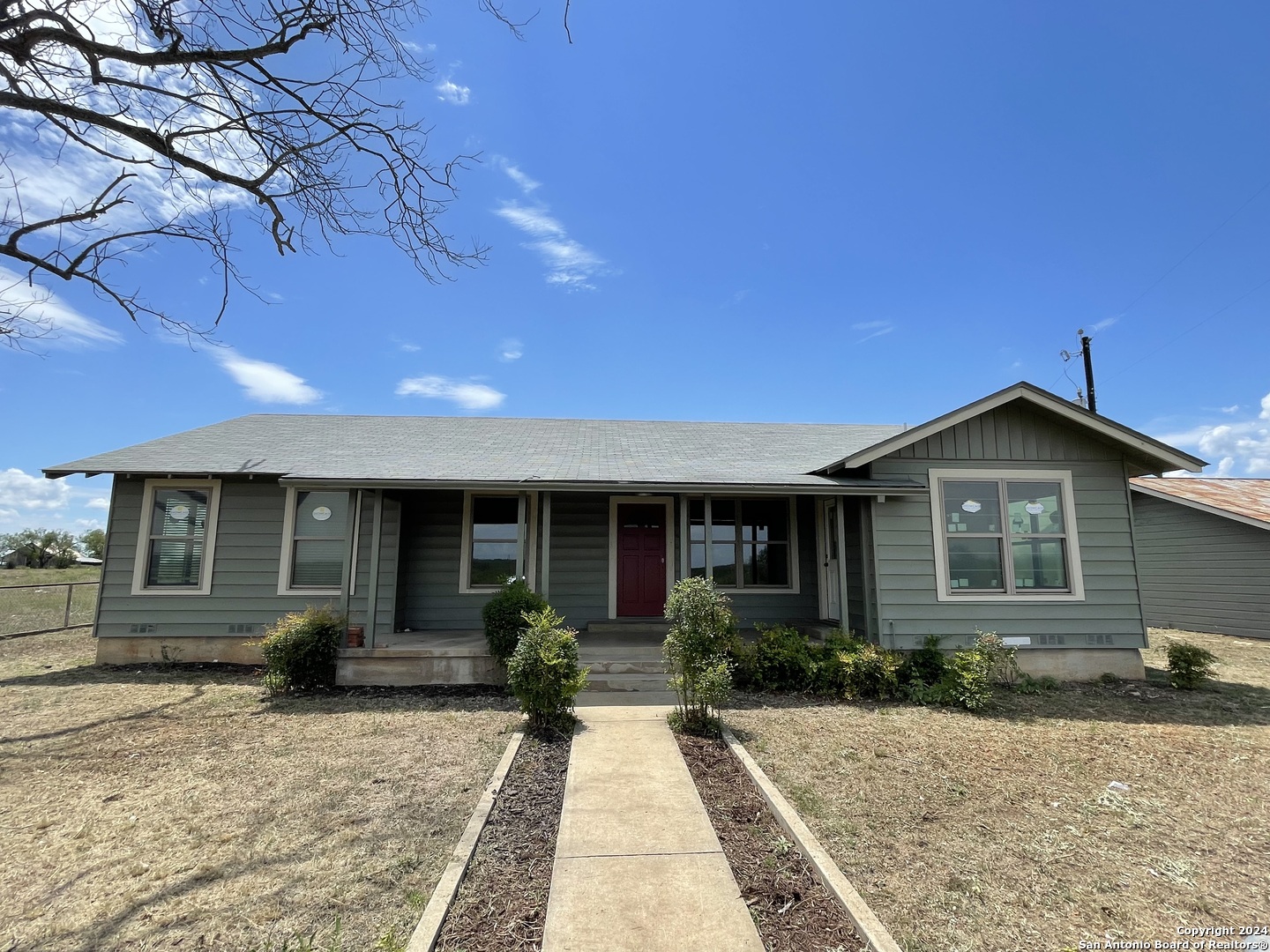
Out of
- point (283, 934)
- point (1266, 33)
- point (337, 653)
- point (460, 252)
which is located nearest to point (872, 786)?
point (283, 934)

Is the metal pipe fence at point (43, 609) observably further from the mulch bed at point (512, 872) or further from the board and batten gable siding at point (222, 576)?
the mulch bed at point (512, 872)

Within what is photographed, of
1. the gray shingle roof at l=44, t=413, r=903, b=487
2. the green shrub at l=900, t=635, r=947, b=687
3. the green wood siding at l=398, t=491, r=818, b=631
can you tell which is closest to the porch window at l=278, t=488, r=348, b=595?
the gray shingle roof at l=44, t=413, r=903, b=487

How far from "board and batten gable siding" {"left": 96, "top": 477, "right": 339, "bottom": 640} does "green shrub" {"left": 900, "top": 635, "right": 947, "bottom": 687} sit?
28.2ft

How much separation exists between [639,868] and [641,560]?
22.8 ft

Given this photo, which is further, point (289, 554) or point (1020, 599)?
point (289, 554)

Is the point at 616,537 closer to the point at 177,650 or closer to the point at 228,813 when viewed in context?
the point at 228,813

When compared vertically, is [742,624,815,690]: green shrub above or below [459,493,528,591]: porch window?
below

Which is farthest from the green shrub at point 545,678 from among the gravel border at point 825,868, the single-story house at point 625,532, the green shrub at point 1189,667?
the green shrub at point 1189,667

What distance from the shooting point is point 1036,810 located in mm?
4070

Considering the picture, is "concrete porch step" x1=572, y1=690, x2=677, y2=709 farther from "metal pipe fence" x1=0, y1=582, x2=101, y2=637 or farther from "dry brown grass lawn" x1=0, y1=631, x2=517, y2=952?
"metal pipe fence" x1=0, y1=582, x2=101, y2=637

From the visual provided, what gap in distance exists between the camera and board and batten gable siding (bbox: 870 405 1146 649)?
7.96m

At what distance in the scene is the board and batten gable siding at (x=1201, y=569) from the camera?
1148cm

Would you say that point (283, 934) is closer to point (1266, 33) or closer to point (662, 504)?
point (662, 504)

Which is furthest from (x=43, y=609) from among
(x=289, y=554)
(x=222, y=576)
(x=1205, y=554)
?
(x=1205, y=554)
